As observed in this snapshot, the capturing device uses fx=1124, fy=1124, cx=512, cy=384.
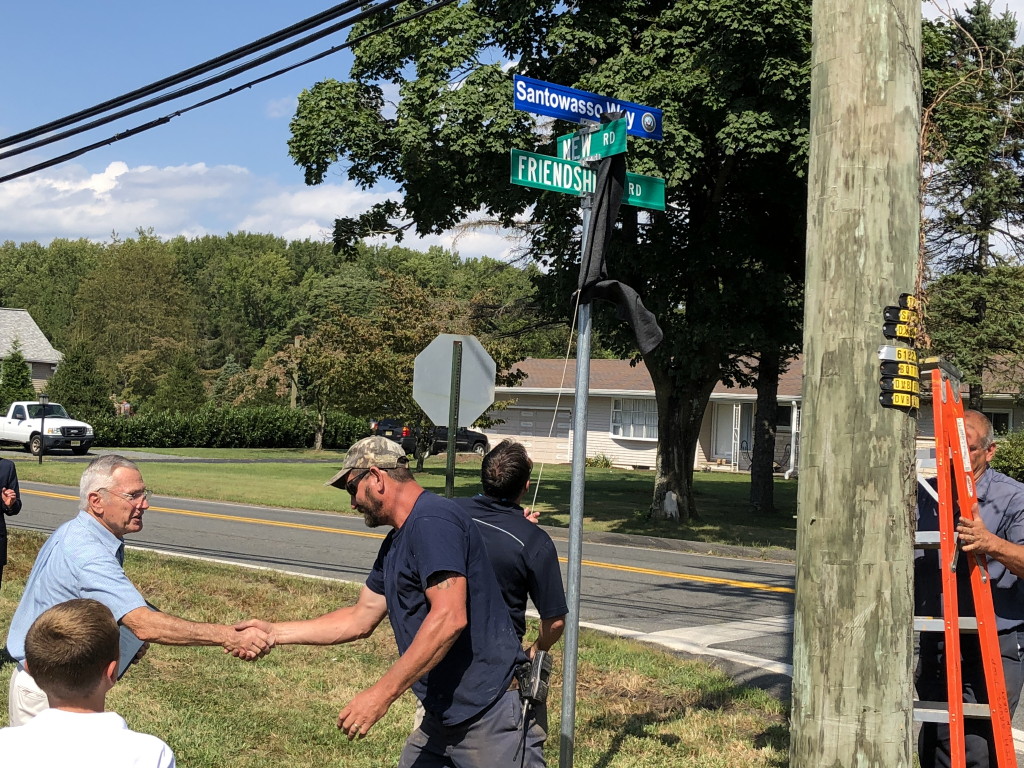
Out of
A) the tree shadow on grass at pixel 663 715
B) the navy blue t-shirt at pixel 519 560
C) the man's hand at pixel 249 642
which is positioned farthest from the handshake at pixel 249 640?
the tree shadow on grass at pixel 663 715

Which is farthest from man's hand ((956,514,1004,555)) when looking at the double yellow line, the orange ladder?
the double yellow line

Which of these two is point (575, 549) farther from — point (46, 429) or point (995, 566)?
point (46, 429)

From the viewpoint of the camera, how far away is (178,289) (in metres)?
86.5

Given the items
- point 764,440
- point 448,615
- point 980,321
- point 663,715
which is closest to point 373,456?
point 448,615

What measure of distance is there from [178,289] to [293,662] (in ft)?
269

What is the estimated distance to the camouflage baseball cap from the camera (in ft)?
13.7

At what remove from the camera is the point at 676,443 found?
22781mm

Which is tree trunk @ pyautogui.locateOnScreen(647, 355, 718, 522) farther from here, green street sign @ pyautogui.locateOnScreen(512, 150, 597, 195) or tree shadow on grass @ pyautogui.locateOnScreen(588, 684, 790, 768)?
green street sign @ pyautogui.locateOnScreen(512, 150, 597, 195)

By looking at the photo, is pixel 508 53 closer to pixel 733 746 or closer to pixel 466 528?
pixel 733 746

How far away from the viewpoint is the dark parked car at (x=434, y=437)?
40.7m

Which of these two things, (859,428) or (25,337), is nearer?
(859,428)

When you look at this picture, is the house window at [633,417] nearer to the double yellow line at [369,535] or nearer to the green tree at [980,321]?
the green tree at [980,321]

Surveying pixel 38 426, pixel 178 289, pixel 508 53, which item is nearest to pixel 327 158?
pixel 508 53

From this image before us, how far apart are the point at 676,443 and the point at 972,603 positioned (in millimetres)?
17660
